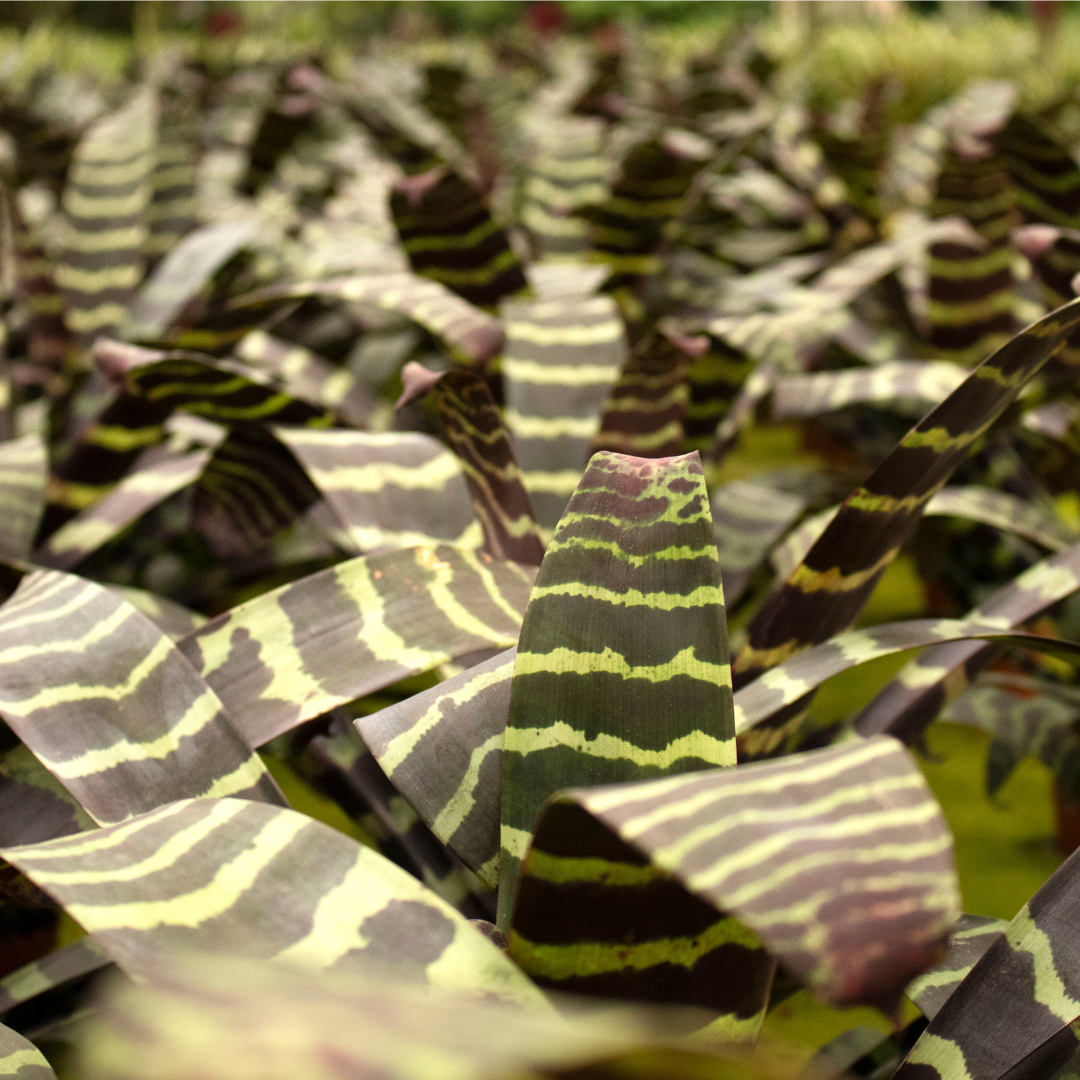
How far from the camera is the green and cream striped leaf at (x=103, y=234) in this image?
44.8 inches

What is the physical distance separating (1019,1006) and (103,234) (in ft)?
3.78

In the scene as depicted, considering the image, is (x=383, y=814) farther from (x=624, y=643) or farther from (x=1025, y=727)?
(x=1025, y=727)

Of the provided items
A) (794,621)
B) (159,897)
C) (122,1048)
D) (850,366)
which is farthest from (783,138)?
(122,1048)

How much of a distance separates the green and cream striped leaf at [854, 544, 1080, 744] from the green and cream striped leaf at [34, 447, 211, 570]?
22.7 inches

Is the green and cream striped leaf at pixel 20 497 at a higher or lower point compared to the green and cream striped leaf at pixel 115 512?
higher

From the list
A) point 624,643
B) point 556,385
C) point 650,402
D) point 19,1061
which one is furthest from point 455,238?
point 19,1061

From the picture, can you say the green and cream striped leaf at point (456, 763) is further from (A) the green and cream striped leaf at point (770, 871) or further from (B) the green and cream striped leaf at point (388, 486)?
(B) the green and cream striped leaf at point (388, 486)

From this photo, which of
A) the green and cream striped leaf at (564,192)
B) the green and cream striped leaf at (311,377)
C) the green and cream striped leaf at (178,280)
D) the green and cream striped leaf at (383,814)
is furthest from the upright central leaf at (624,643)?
the green and cream striped leaf at (564,192)

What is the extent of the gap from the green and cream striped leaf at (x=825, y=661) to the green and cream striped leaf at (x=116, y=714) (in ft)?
0.82

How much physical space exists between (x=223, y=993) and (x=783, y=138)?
1770mm

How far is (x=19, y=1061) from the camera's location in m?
0.43

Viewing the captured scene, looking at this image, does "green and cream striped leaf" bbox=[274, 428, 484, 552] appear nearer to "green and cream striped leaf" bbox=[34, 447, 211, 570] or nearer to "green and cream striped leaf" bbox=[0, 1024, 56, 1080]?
"green and cream striped leaf" bbox=[34, 447, 211, 570]

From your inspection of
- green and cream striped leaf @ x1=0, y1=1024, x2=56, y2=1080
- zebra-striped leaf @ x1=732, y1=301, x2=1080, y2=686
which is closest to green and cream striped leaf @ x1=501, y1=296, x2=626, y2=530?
zebra-striped leaf @ x1=732, y1=301, x2=1080, y2=686

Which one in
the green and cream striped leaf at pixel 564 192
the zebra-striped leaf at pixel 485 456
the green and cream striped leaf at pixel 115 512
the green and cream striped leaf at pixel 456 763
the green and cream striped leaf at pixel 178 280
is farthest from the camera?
the green and cream striped leaf at pixel 564 192
